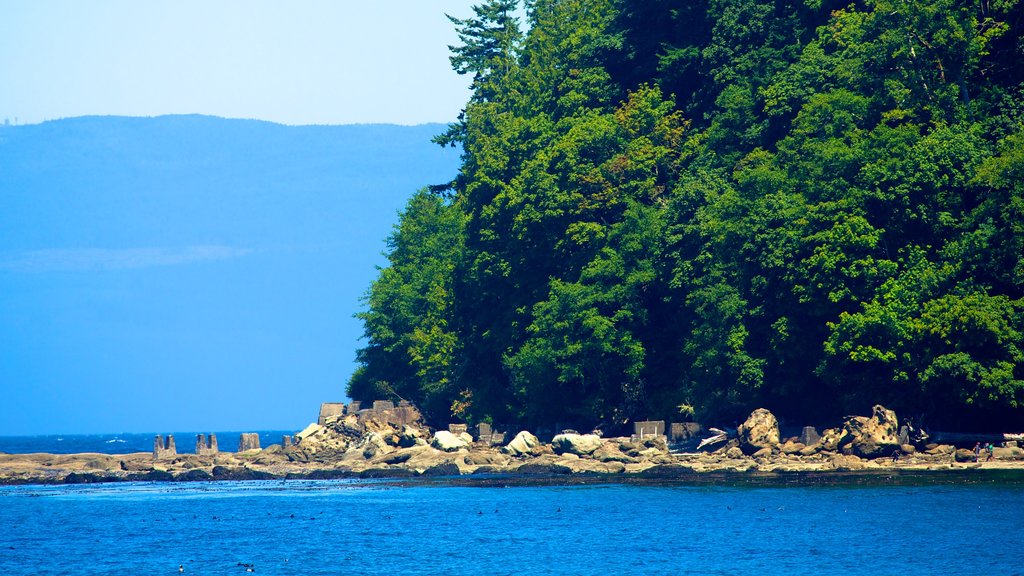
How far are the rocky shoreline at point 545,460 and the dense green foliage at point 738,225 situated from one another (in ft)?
6.10

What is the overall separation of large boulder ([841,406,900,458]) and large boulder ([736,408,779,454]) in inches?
183

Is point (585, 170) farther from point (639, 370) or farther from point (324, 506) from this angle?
point (324, 506)

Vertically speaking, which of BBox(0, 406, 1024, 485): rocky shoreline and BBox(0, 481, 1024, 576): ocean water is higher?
BBox(0, 406, 1024, 485): rocky shoreline

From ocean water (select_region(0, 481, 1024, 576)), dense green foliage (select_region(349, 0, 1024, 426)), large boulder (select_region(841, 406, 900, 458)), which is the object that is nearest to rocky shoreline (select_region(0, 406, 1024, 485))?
large boulder (select_region(841, 406, 900, 458))

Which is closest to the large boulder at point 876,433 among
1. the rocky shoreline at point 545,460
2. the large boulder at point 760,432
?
the rocky shoreline at point 545,460

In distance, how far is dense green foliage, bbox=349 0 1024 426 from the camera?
5766 cm

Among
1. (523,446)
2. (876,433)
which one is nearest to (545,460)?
(523,446)

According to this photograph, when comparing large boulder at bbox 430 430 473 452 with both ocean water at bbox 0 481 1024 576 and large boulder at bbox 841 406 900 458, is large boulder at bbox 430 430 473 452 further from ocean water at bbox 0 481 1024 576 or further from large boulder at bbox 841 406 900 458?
large boulder at bbox 841 406 900 458

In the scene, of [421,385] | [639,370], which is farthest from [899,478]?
[421,385]

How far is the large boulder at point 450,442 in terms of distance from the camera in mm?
79688

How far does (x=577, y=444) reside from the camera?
72.5 metres

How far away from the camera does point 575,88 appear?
85.4 metres

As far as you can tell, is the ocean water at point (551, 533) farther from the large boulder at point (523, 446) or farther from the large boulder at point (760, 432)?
the large boulder at point (523, 446)

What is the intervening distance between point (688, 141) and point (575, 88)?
1018 centimetres
